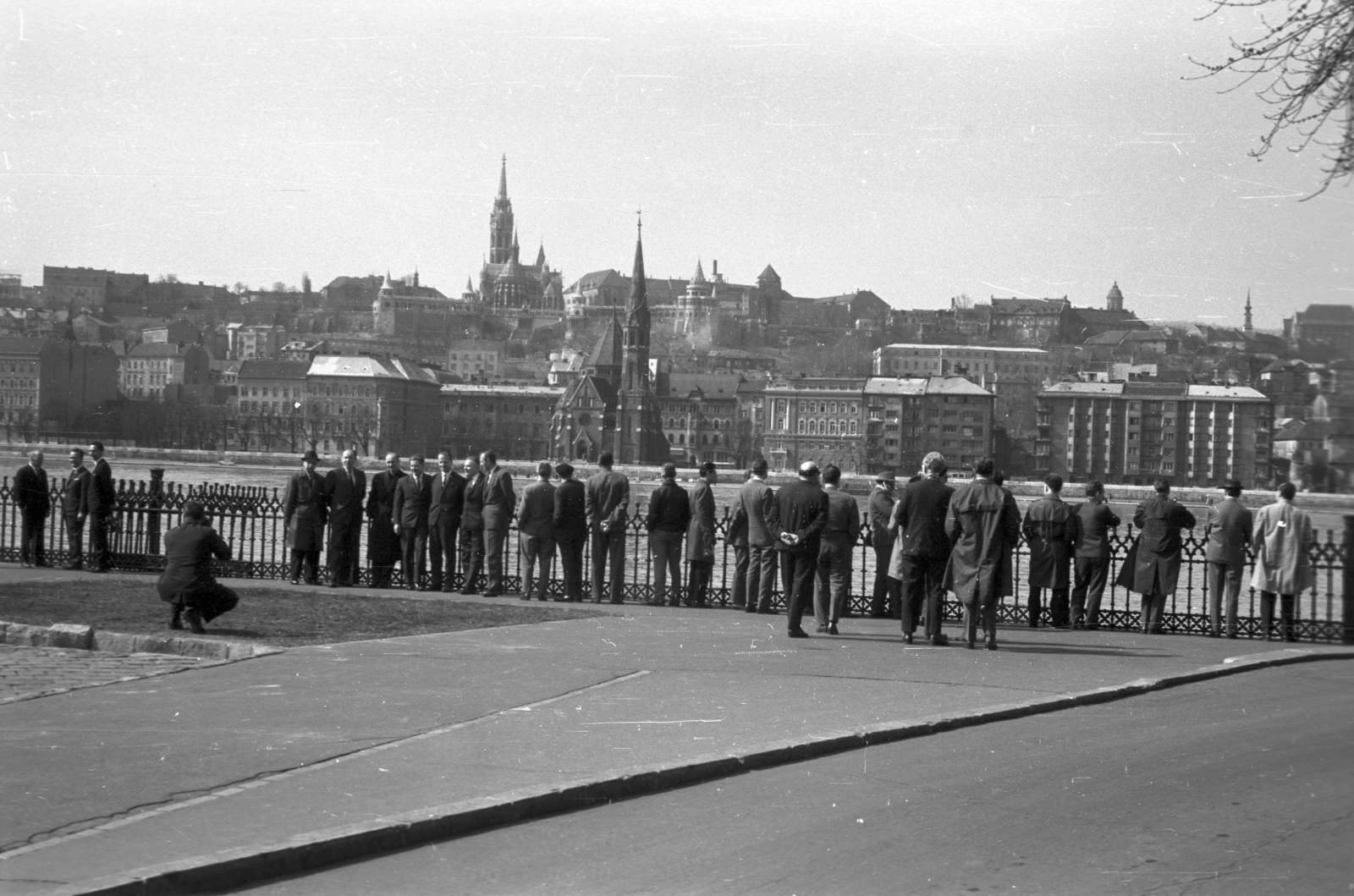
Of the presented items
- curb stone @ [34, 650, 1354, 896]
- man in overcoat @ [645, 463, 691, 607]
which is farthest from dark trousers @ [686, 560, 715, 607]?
curb stone @ [34, 650, 1354, 896]

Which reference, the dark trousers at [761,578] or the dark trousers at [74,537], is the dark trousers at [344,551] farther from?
the dark trousers at [761,578]

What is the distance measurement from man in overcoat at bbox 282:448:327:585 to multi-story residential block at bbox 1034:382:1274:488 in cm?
6715

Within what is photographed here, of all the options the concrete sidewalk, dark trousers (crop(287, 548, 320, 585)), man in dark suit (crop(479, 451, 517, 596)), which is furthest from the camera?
dark trousers (crop(287, 548, 320, 585))

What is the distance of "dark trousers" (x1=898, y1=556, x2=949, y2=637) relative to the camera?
14.4 meters

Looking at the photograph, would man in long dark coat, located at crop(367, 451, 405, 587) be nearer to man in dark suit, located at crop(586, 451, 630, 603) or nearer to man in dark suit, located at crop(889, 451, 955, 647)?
man in dark suit, located at crop(586, 451, 630, 603)

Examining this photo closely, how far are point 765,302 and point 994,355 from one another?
69786mm

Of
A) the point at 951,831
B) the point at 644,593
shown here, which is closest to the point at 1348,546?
the point at 951,831

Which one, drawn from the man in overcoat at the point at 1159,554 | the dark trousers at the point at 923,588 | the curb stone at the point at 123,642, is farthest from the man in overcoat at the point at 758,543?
the curb stone at the point at 123,642

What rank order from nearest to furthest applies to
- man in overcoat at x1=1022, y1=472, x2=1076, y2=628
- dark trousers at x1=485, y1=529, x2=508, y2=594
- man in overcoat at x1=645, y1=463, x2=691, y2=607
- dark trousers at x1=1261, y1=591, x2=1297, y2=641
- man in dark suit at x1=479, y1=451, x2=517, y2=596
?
dark trousers at x1=1261, y1=591, x2=1297, y2=641
man in overcoat at x1=1022, y1=472, x2=1076, y2=628
man in overcoat at x1=645, y1=463, x2=691, y2=607
man in dark suit at x1=479, y1=451, x2=517, y2=596
dark trousers at x1=485, y1=529, x2=508, y2=594

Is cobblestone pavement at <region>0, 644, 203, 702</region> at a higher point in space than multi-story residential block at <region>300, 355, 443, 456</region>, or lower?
lower

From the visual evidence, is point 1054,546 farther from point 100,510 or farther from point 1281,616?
point 100,510

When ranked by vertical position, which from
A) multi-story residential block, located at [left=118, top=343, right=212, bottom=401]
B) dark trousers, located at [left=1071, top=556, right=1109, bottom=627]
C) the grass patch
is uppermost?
multi-story residential block, located at [left=118, top=343, right=212, bottom=401]

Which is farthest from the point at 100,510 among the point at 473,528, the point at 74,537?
the point at 473,528

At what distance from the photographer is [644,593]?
19281 millimetres
